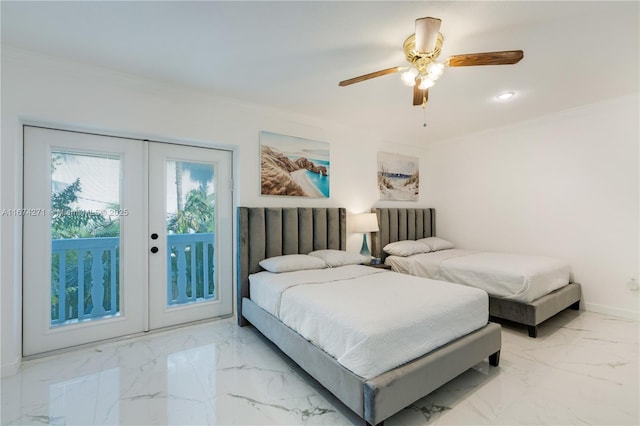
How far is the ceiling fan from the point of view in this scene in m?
1.69

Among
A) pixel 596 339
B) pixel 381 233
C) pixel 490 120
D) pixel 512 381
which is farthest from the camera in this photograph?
pixel 381 233

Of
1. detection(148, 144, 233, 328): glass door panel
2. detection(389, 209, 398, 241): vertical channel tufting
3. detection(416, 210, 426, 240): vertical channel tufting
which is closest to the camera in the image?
detection(148, 144, 233, 328): glass door panel

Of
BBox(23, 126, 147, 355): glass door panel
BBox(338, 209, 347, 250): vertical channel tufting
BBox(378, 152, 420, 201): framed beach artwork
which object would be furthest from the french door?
BBox(378, 152, 420, 201): framed beach artwork

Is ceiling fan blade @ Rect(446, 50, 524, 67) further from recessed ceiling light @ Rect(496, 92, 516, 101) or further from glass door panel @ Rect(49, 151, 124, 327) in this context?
glass door panel @ Rect(49, 151, 124, 327)

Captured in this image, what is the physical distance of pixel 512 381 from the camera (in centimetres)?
206

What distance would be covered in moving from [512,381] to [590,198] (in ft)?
8.51

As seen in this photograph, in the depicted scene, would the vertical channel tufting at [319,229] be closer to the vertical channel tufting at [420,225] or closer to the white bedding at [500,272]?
the white bedding at [500,272]

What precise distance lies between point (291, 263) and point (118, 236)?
1599 mm

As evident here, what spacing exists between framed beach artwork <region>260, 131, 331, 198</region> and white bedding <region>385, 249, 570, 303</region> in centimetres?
152

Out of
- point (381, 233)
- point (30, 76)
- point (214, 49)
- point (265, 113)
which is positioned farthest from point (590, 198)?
point (30, 76)

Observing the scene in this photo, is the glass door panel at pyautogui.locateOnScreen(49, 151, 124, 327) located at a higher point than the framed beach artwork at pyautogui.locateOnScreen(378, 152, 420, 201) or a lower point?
lower

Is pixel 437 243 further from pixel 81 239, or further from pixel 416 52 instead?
pixel 81 239

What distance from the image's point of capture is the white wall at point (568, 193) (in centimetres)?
321

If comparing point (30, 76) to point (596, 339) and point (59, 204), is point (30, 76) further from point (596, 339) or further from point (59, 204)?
point (596, 339)
